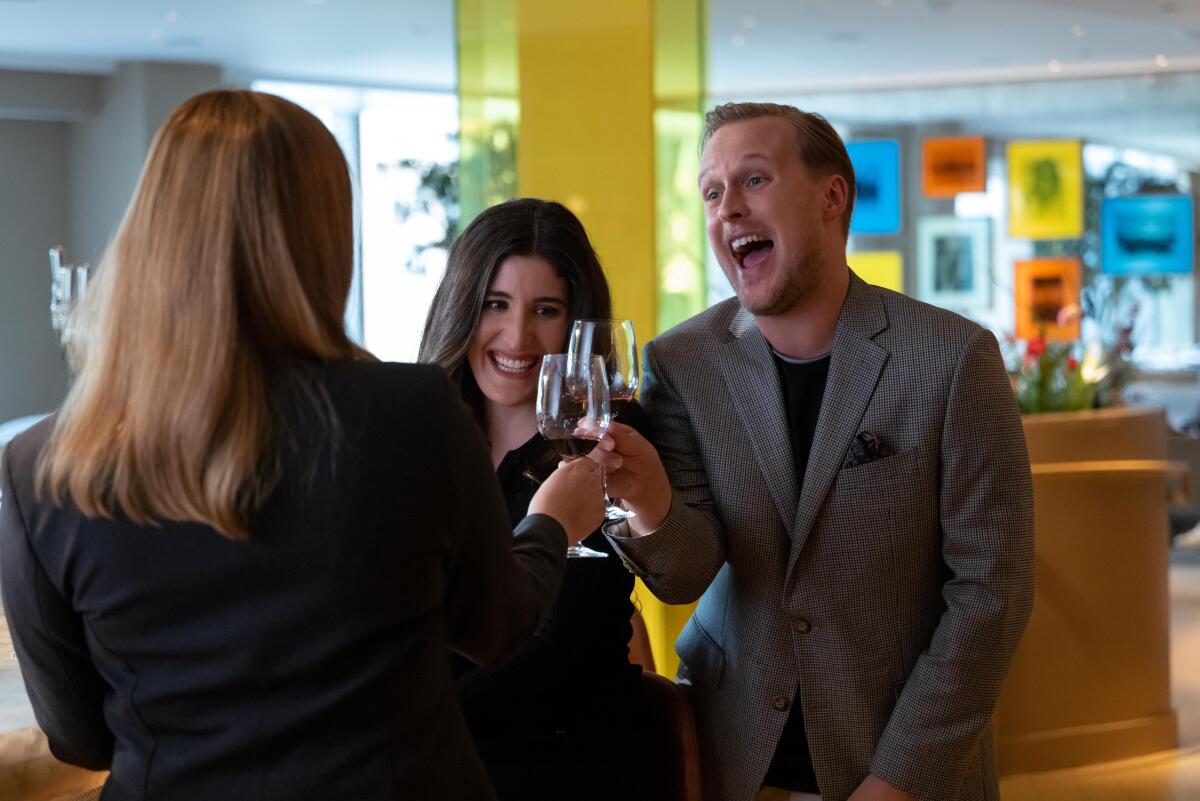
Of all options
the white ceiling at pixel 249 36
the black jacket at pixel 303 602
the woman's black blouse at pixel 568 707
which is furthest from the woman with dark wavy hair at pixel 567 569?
the white ceiling at pixel 249 36

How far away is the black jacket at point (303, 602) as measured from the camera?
128 centimetres

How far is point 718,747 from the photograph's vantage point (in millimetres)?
2150

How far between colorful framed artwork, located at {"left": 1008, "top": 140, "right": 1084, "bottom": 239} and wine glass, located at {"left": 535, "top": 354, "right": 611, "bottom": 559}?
12655 mm

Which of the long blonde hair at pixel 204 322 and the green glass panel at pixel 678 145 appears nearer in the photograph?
the long blonde hair at pixel 204 322

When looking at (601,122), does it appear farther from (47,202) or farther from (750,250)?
(47,202)

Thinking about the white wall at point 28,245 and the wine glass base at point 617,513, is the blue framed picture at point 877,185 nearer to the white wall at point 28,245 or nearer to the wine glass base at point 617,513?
the white wall at point 28,245

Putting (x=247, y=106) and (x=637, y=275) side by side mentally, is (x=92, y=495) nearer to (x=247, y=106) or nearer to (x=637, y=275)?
(x=247, y=106)

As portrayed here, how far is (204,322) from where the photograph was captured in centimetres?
128

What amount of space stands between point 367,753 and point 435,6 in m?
9.18

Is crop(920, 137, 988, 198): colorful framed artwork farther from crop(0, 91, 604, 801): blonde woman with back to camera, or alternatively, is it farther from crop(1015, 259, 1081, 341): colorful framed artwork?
crop(0, 91, 604, 801): blonde woman with back to camera

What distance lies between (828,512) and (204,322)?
3.53 ft

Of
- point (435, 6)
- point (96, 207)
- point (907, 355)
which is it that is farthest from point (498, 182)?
point (96, 207)

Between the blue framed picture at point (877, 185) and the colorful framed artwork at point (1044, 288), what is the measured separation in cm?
141

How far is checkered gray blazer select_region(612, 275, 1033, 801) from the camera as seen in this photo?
80.2 inches
